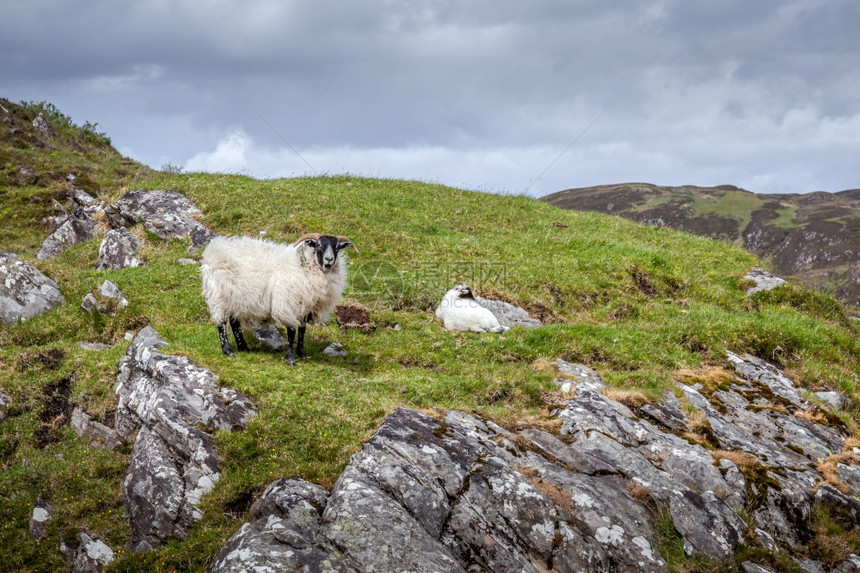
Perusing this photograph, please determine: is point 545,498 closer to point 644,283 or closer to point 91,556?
point 91,556

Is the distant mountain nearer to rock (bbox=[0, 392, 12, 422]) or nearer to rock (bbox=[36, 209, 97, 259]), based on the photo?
rock (bbox=[36, 209, 97, 259])

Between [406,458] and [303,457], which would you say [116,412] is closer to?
[303,457]

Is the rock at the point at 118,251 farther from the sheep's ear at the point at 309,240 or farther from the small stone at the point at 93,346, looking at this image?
the sheep's ear at the point at 309,240

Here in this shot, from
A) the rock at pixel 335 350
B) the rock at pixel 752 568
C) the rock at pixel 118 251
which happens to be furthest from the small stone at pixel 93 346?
the rock at pixel 752 568

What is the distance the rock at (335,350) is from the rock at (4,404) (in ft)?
25.6

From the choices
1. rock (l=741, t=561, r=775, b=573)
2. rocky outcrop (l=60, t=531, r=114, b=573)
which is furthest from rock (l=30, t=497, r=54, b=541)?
rock (l=741, t=561, r=775, b=573)

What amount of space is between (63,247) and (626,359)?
27.6 meters

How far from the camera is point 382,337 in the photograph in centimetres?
1769

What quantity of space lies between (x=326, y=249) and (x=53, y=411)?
7.78m

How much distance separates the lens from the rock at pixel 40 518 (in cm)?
1073

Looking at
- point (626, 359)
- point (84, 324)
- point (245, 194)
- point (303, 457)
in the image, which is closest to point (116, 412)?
point (303, 457)

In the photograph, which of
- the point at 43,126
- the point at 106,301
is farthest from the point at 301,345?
the point at 43,126

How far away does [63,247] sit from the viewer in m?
28.6

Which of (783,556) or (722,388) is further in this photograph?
(722,388)
